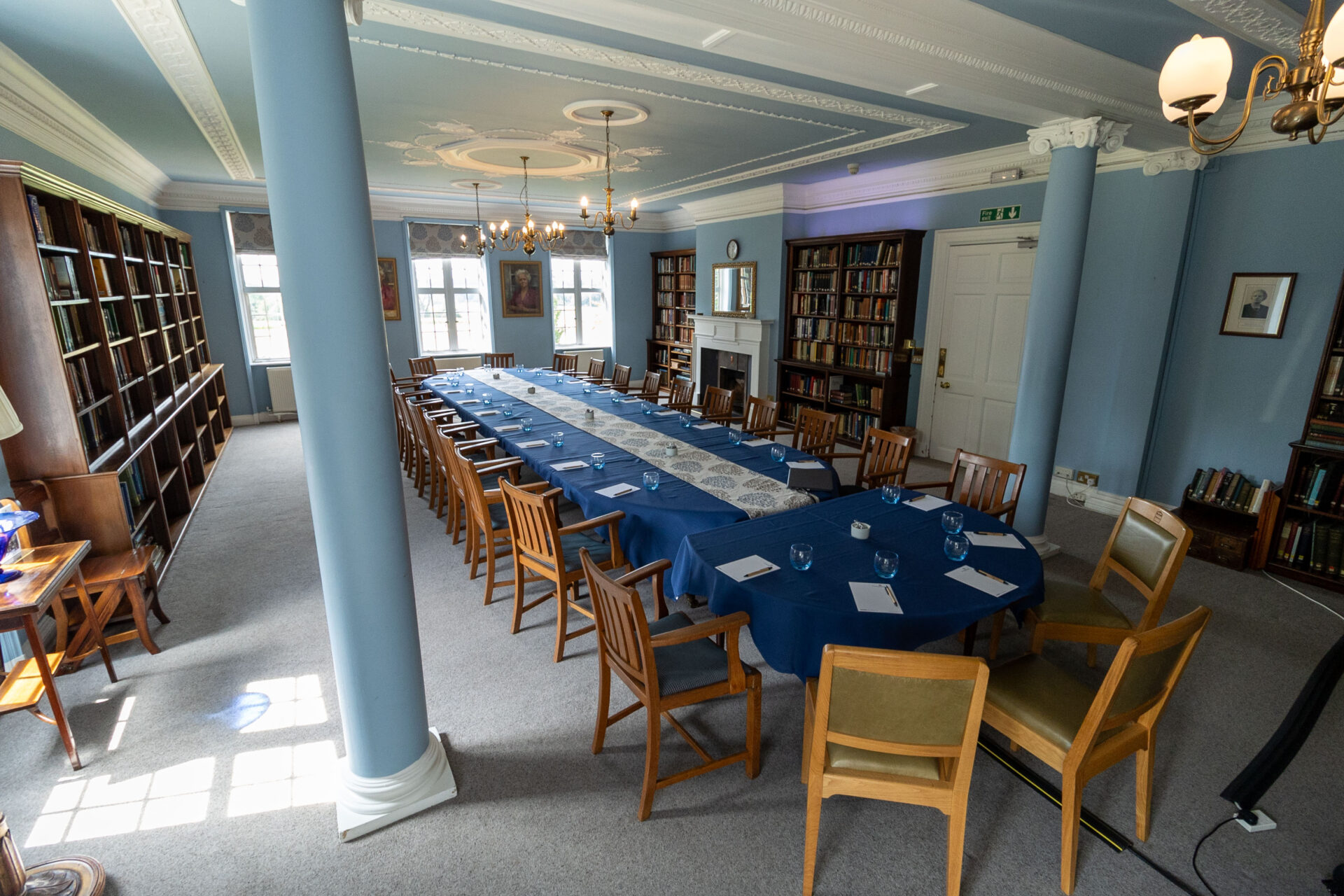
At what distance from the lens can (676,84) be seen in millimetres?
3980

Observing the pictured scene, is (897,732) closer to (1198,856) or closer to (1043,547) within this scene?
(1198,856)

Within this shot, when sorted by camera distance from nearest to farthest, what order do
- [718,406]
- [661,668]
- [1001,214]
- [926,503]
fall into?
[661,668]
[926,503]
[1001,214]
[718,406]

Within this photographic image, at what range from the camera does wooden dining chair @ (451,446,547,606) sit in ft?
12.4

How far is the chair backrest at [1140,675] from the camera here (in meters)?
1.83

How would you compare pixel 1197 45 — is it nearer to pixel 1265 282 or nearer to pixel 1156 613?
pixel 1156 613

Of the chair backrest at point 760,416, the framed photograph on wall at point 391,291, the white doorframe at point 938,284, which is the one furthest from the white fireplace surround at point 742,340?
the framed photograph on wall at point 391,291

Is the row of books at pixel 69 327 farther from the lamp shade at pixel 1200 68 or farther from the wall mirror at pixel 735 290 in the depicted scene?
the wall mirror at pixel 735 290

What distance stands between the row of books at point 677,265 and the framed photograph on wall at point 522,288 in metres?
2.04

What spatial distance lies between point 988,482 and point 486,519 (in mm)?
3020

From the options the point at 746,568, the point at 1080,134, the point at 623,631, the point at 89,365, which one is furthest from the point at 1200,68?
the point at 89,365

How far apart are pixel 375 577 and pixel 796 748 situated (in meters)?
1.81

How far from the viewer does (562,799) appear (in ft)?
7.95

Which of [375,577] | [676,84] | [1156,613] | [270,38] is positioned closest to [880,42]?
[676,84]

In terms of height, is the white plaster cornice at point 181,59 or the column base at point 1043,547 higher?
the white plaster cornice at point 181,59
